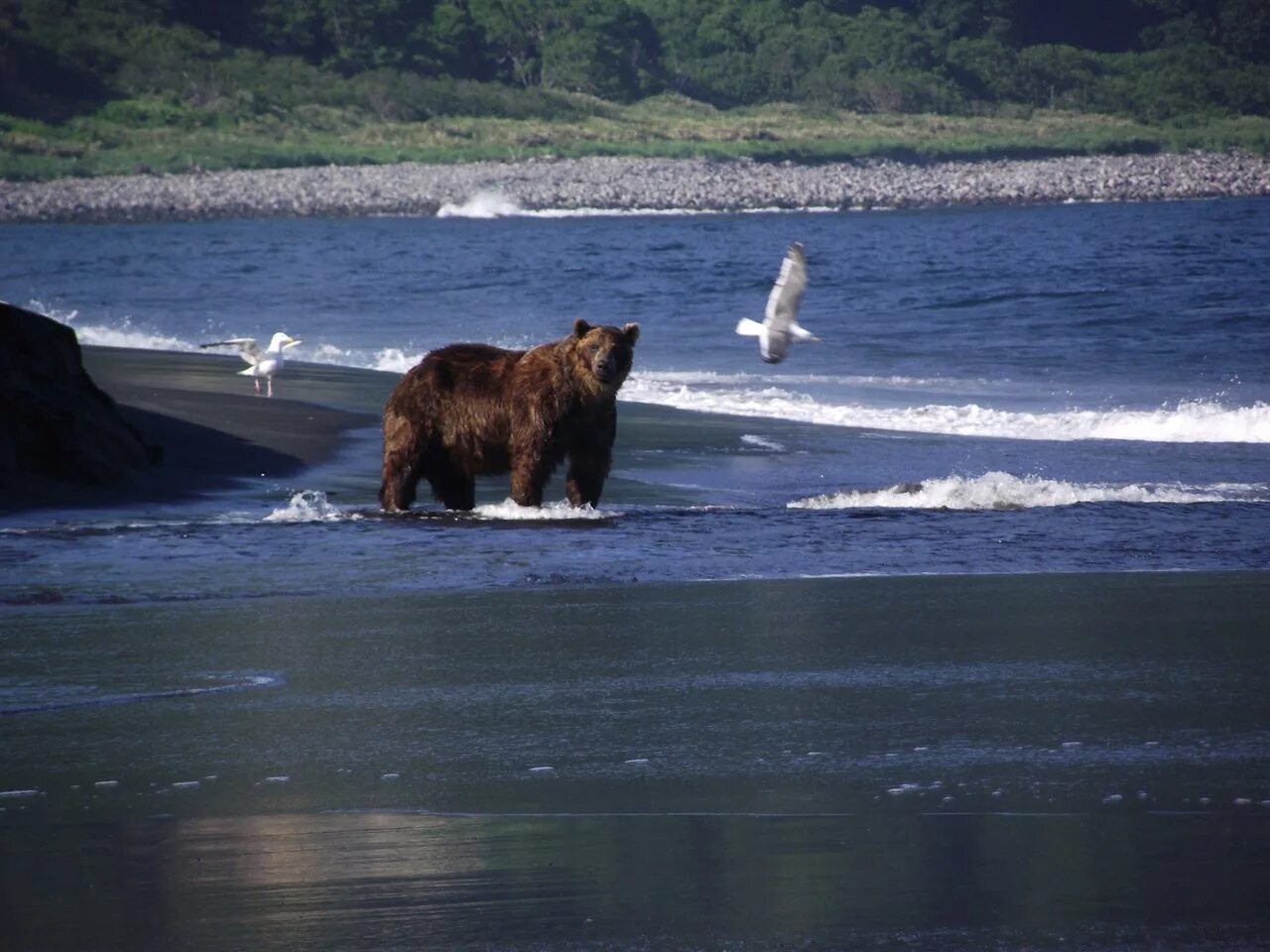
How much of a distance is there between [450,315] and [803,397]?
1336cm

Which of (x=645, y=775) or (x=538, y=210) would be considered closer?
(x=645, y=775)

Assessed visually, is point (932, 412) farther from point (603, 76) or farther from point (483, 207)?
point (603, 76)

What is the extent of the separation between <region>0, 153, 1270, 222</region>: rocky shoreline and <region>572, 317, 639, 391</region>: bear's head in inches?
2535

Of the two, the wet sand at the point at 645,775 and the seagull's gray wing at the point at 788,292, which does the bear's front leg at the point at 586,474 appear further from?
the wet sand at the point at 645,775

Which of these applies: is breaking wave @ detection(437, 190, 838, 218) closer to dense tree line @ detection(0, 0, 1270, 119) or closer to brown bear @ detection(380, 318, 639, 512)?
dense tree line @ detection(0, 0, 1270, 119)

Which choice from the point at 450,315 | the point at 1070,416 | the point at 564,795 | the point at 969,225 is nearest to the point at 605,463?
the point at 564,795

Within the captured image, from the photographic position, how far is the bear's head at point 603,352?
10.6 metres

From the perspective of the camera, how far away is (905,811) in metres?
5.17

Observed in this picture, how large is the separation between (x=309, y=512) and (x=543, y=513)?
4.35 ft

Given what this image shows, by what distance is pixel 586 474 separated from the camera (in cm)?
1116

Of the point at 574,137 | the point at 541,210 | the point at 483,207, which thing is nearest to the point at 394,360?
the point at 483,207

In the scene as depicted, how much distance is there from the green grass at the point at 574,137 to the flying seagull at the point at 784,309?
7762 centimetres

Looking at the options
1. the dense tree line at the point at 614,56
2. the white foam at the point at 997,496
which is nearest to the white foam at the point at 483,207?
the dense tree line at the point at 614,56

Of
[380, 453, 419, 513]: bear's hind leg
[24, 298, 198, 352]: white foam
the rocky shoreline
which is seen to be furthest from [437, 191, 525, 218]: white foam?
[380, 453, 419, 513]: bear's hind leg
